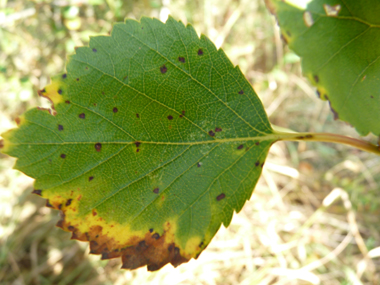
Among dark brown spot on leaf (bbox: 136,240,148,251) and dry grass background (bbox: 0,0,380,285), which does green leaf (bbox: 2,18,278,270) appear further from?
dry grass background (bbox: 0,0,380,285)

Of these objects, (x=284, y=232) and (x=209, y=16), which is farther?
(x=209, y=16)

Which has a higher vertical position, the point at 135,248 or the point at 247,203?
the point at 135,248

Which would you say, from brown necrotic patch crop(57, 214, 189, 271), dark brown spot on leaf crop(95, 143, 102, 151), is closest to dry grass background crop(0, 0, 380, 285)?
brown necrotic patch crop(57, 214, 189, 271)

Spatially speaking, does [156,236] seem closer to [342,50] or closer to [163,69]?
[163,69]

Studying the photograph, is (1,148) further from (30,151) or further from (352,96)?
(352,96)

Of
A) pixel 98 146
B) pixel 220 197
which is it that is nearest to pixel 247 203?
pixel 220 197

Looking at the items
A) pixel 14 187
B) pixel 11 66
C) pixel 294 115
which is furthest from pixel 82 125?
pixel 294 115
